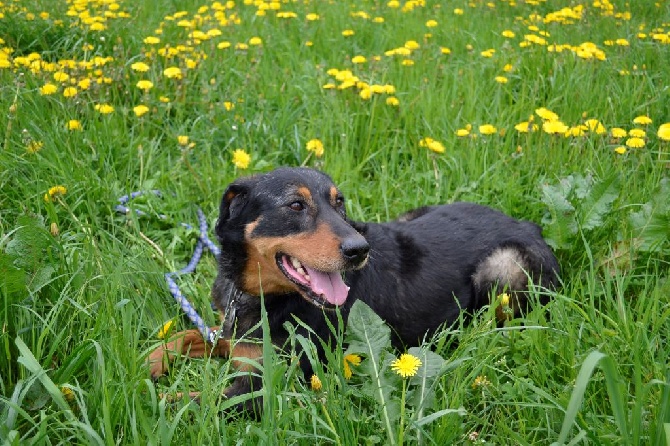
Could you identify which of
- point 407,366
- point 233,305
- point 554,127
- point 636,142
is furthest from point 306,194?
point 636,142

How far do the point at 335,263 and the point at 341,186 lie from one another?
5.33 feet

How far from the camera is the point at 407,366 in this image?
7.77 ft

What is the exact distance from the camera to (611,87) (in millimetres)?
5160

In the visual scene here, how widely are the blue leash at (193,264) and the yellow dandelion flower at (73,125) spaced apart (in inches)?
23.3

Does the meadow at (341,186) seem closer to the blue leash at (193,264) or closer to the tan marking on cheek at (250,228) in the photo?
the blue leash at (193,264)

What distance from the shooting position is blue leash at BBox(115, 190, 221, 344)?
3.27 m

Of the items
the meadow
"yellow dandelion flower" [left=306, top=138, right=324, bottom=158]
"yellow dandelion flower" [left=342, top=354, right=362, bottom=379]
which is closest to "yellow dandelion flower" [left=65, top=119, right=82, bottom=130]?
the meadow

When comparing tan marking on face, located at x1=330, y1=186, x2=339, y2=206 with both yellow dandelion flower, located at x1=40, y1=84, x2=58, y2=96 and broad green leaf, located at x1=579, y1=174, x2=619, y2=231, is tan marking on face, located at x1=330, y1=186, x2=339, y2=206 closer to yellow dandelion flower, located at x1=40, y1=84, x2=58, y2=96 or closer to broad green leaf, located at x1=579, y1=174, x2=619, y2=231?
broad green leaf, located at x1=579, y1=174, x2=619, y2=231

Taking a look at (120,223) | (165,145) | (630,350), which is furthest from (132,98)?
(630,350)

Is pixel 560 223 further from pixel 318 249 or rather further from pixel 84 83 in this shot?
pixel 84 83

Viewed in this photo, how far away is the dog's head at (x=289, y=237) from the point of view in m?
2.78

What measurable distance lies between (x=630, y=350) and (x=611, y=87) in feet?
10.4

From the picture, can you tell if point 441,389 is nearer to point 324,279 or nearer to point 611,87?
point 324,279

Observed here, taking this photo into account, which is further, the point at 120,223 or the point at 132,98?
the point at 132,98
